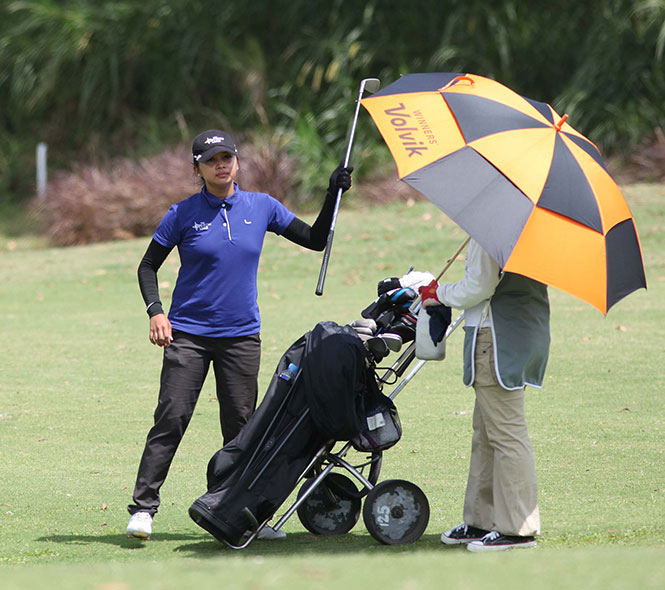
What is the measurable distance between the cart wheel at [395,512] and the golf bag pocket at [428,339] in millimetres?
645

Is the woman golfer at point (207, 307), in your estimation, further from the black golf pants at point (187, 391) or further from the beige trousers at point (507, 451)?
the beige trousers at point (507, 451)

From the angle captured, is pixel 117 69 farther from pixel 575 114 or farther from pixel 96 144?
pixel 575 114

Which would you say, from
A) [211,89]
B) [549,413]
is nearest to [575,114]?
[211,89]

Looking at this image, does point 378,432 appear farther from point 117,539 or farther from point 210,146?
point 210,146

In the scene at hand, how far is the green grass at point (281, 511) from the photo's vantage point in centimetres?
392

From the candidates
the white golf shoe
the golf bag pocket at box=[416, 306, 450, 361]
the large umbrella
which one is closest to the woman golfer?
the white golf shoe

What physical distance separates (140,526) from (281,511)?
98cm

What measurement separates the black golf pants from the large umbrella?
53.7 inches

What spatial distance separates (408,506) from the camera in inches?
219

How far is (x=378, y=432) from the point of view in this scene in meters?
5.47

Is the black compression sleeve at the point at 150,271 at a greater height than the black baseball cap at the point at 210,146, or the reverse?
the black baseball cap at the point at 210,146

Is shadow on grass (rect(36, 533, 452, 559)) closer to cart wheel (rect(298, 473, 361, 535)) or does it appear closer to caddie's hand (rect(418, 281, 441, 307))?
cart wheel (rect(298, 473, 361, 535))

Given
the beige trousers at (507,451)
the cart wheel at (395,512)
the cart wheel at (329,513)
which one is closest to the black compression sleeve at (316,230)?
the beige trousers at (507,451)

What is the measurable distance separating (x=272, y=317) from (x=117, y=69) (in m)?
16.2
